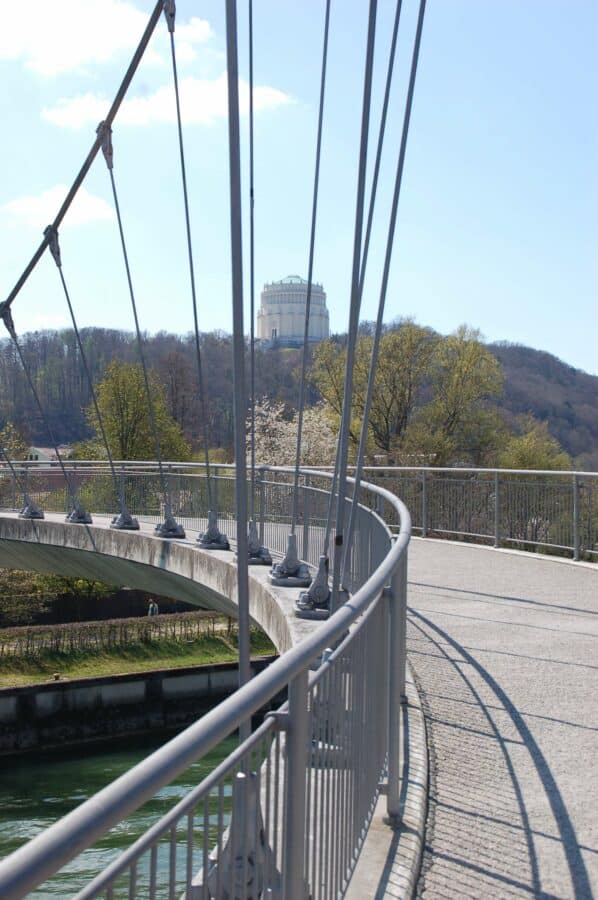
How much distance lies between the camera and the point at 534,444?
40.8 metres

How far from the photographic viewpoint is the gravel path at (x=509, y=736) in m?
3.52

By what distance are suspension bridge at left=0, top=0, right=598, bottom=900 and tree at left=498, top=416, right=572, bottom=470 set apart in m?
25.9

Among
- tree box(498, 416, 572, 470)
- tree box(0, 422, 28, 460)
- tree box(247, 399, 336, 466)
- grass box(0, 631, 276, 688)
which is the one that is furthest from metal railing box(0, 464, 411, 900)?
tree box(0, 422, 28, 460)

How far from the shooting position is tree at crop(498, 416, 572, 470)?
38953 mm

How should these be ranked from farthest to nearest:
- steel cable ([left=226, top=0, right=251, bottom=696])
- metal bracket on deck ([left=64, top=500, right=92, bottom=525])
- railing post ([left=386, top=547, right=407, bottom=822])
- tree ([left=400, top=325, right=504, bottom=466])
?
tree ([left=400, top=325, right=504, bottom=466])
metal bracket on deck ([left=64, top=500, right=92, bottom=525])
steel cable ([left=226, top=0, right=251, bottom=696])
railing post ([left=386, top=547, right=407, bottom=822])

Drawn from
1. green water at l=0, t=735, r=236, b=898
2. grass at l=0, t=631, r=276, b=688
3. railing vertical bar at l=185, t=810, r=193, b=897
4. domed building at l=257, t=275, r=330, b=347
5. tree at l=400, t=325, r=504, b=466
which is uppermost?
domed building at l=257, t=275, r=330, b=347

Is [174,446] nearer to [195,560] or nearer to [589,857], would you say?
[195,560]

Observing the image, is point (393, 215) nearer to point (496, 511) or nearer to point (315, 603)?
point (315, 603)

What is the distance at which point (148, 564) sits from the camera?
16.3 metres

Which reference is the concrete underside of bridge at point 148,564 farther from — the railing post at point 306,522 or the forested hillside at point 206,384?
the forested hillside at point 206,384

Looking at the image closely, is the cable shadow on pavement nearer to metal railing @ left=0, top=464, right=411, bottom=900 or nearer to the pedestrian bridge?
the pedestrian bridge

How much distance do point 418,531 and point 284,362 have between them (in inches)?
2377

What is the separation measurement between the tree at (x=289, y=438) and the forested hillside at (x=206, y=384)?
355cm

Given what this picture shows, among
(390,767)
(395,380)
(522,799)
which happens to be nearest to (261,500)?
(522,799)
